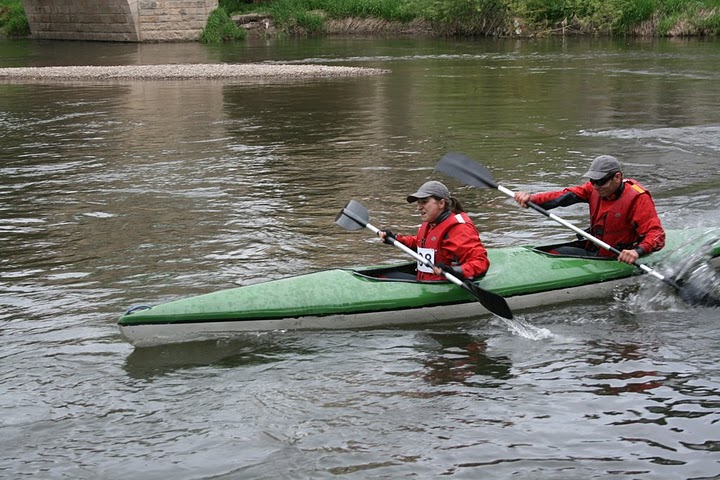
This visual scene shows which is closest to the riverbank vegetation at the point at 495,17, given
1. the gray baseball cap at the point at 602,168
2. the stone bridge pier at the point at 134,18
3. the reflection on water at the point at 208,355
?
the stone bridge pier at the point at 134,18

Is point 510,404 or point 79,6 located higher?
point 79,6

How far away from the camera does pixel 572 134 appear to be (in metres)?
15.6

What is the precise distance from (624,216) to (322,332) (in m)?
2.51

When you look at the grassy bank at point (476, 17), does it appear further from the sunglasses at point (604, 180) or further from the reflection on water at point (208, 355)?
the reflection on water at point (208, 355)

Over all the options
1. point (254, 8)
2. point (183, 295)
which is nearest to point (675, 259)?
point (183, 295)

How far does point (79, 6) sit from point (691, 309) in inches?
1358

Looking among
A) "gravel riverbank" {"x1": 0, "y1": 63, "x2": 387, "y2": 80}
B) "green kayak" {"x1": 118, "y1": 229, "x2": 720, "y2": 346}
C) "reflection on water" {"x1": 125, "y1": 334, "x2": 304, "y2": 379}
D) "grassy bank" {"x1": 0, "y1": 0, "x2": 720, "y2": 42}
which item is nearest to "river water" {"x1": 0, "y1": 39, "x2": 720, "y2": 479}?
"reflection on water" {"x1": 125, "y1": 334, "x2": 304, "y2": 379}

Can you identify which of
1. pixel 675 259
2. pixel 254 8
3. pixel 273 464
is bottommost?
pixel 273 464

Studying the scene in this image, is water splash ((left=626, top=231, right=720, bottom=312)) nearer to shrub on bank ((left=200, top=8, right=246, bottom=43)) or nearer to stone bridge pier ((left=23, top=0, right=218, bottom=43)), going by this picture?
stone bridge pier ((left=23, top=0, right=218, bottom=43))

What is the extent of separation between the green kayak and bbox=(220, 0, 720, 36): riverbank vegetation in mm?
24460

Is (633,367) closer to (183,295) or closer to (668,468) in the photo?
(668,468)

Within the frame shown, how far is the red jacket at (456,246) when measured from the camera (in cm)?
732

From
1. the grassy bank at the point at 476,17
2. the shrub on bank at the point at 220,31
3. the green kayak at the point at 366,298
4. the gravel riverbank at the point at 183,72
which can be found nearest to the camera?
the green kayak at the point at 366,298

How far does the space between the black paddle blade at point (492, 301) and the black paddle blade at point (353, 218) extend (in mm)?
1143
